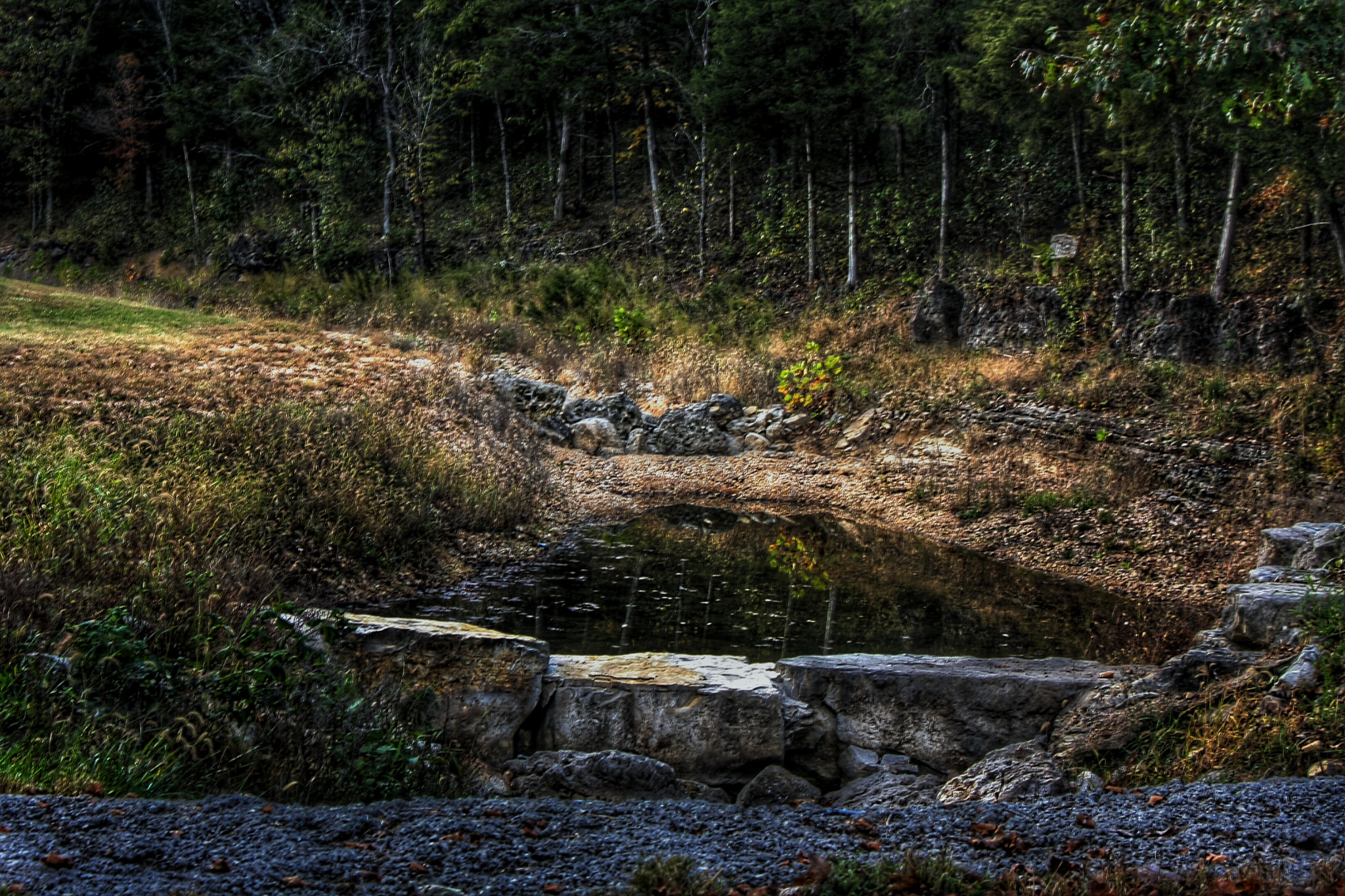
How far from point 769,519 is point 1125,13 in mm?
6874

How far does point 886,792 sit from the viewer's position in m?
5.08

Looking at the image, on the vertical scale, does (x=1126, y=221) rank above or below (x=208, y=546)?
above

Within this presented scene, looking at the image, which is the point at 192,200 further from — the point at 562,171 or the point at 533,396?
the point at 533,396

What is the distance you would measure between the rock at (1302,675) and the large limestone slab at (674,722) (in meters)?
2.68

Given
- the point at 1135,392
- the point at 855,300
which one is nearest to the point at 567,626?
the point at 1135,392

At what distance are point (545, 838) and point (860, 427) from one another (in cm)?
1254

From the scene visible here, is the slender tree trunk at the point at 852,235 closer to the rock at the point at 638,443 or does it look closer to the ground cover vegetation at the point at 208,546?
the rock at the point at 638,443

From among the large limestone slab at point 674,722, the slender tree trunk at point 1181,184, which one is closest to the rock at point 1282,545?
the large limestone slab at point 674,722

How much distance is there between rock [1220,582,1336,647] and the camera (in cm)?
593

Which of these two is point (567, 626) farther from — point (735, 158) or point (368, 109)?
point (368, 109)

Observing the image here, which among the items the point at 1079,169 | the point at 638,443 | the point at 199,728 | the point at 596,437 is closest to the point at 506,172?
the point at 1079,169

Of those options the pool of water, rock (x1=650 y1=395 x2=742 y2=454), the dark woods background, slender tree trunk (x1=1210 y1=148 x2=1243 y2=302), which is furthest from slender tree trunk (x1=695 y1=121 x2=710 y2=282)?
the pool of water

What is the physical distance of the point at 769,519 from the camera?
12.5 m

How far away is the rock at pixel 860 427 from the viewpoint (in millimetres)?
15172
